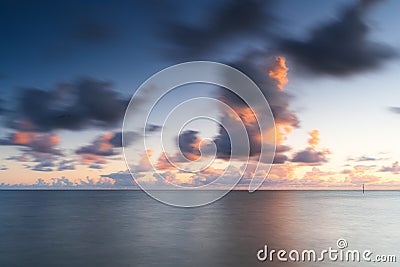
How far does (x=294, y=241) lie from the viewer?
46.4m

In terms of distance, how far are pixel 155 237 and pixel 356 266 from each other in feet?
83.8

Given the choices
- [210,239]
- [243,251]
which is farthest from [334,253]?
[210,239]

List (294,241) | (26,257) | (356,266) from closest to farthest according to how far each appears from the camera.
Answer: (356,266), (26,257), (294,241)

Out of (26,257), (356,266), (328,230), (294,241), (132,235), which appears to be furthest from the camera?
(328,230)

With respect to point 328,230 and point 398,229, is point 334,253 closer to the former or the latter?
point 328,230

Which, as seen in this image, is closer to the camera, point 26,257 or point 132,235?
point 26,257

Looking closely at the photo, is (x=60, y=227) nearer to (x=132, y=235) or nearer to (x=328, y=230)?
(x=132, y=235)

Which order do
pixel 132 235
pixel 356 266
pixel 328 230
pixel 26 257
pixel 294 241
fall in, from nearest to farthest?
pixel 356 266
pixel 26 257
pixel 294 241
pixel 132 235
pixel 328 230

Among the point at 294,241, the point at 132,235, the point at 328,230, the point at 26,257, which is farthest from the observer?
the point at 328,230

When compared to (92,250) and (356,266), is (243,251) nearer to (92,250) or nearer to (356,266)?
(356,266)

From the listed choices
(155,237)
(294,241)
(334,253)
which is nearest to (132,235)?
(155,237)

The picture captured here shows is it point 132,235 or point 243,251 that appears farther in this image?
point 132,235

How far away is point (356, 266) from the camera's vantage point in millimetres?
32344

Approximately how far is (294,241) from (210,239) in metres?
10.3
